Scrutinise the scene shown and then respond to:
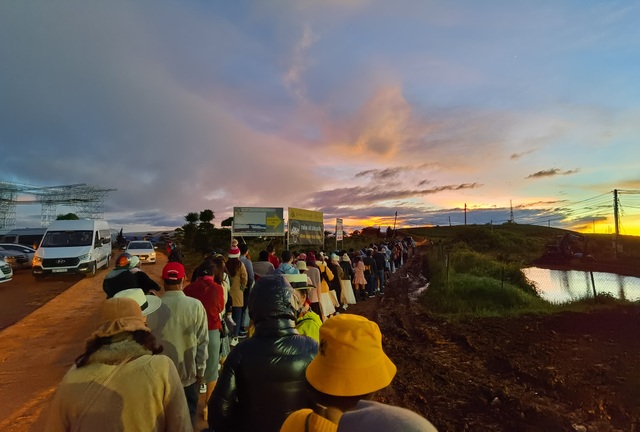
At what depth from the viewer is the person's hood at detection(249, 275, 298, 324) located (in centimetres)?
225

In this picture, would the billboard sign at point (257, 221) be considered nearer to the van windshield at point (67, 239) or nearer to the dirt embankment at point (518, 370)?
the van windshield at point (67, 239)

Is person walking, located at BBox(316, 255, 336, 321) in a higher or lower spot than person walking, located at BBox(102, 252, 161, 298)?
lower

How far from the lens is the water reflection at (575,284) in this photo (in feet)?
58.5

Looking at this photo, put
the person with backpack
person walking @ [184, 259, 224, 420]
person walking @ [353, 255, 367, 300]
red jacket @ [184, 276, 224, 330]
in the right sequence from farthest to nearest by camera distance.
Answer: the person with backpack < person walking @ [353, 255, 367, 300] < red jacket @ [184, 276, 224, 330] < person walking @ [184, 259, 224, 420]

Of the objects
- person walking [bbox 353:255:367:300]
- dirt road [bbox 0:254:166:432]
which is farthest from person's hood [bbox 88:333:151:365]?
person walking [bbox 353:255:367:300]

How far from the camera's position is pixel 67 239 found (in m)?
15.7

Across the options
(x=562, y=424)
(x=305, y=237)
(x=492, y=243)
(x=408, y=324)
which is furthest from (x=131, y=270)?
(x=492, y=243)

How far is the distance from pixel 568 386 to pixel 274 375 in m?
Answer: 6.75

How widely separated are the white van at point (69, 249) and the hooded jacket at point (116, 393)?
1604cm

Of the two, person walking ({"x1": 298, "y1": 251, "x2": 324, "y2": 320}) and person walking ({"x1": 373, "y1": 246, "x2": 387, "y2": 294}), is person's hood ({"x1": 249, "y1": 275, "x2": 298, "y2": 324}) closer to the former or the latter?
person walking ({"x1": 298, "y1": 251, "x2": 324, "y2": 320})

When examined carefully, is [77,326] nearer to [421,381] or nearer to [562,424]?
[421,381]

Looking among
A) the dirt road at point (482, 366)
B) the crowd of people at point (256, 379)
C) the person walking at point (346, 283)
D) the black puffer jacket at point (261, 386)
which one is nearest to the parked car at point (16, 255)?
the dirt road at point (482, 366)

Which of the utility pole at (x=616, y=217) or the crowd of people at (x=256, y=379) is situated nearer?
the crowd of people at (x=256, y=379)

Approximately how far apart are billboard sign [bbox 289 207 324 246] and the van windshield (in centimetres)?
1065
